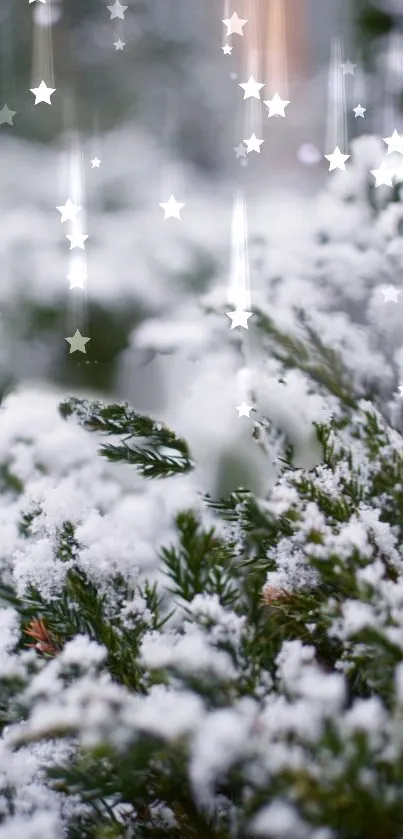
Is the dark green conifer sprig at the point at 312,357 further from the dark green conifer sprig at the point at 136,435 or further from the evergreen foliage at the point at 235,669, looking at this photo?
the dark green conifer sprig at the point at 136,435

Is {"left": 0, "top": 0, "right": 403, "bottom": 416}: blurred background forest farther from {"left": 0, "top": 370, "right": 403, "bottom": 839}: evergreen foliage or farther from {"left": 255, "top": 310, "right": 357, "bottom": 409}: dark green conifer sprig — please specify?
{"left": 0, "top": 370, "right": 403, "bottom": 839}: evergreen foliage

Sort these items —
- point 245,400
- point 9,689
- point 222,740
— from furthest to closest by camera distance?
point 245,400, point 9,689, point 222,740

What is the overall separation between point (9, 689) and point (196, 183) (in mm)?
515

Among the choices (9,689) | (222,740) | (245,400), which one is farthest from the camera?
(245,400)

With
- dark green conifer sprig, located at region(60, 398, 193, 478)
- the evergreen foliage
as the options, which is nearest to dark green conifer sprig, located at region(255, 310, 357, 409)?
the evergreen foliage

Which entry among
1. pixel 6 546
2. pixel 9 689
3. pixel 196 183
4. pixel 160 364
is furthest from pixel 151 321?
pixel 9 689

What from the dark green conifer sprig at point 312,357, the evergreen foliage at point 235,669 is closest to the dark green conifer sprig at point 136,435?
the evergreen foliage at point 235,669

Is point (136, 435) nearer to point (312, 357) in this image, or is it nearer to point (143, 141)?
point (312, 357)

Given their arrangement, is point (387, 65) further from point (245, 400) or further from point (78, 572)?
point (78, 572)

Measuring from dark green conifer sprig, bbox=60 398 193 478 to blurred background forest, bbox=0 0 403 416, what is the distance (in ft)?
0.51

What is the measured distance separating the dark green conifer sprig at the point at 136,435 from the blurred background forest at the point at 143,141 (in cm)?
16

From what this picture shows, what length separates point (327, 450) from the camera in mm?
499

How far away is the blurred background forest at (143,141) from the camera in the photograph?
704 mm

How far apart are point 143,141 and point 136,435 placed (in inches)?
14.1
